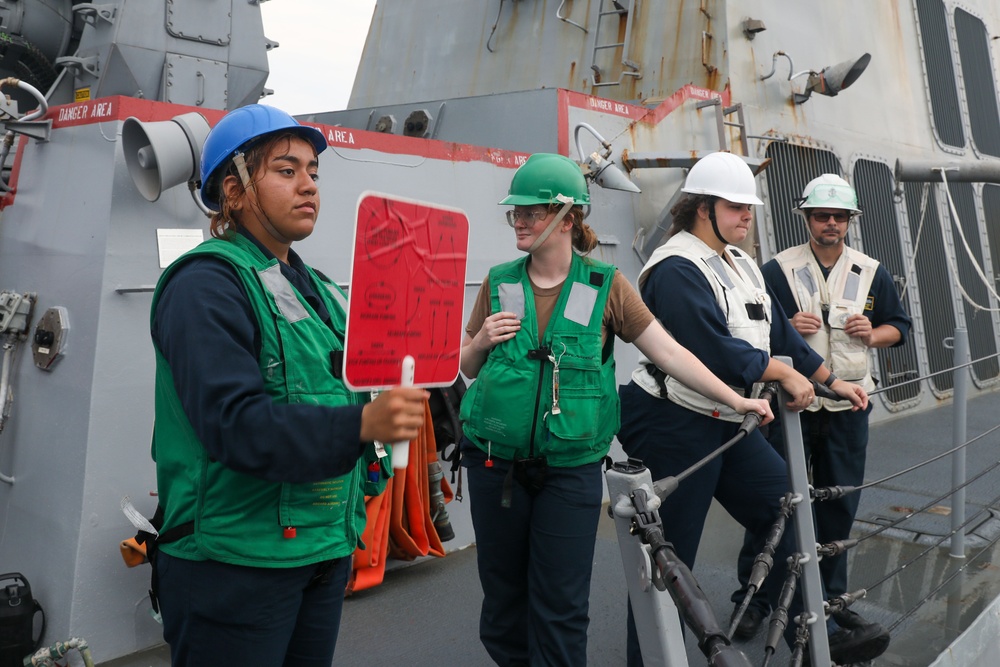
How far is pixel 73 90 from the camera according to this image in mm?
4699

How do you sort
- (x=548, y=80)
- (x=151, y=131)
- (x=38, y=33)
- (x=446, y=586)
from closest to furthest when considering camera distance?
(x=151, y=131) → (x=446, y=586) → (x=38, y=33) → (x=548, y=80)

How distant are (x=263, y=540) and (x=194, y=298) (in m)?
0.46

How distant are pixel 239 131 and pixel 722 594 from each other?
2991 millimetres

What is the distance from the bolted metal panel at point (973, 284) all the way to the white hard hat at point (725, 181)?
241 inches

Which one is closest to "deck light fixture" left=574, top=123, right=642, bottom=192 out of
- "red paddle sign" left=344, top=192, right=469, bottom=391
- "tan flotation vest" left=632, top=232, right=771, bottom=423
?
"tan flotation vest" left=632, top=232, right=771, bottom=423

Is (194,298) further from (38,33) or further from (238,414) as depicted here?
(38,33)

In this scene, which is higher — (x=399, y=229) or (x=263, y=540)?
(x=399, y=229)

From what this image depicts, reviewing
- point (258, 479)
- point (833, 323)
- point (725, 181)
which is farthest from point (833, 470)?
point (258, 479)

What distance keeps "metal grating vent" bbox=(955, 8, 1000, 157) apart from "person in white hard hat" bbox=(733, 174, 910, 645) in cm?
615

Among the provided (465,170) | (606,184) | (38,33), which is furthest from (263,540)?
(38,33)

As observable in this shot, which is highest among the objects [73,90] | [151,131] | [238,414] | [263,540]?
[73,90]

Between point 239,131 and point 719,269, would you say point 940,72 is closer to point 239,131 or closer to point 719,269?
point 719,269

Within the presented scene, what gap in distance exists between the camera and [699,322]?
107 inches

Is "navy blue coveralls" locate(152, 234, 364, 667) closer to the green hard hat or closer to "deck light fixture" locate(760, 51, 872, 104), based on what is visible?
the green hard hat
